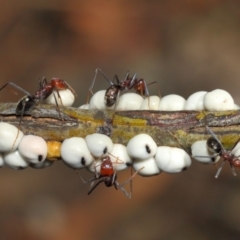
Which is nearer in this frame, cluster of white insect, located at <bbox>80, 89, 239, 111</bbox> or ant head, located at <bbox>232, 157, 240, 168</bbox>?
cluster of white insect, located at <bbox>80, 89, 239, 111</bbox>

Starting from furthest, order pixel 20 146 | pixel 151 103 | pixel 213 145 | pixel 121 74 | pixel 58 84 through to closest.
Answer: pixel 121 74
pixel 58 84
pixel 151 103
pixel 20 146
pixel 213 145

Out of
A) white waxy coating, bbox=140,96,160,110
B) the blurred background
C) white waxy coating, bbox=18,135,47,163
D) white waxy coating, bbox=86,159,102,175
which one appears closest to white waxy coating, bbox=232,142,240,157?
white waxy coating, bbox=140,96,160,110

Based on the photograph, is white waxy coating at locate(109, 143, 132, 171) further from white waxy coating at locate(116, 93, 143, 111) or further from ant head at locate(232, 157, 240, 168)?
ant head at locate(232, 157, 240, 168)

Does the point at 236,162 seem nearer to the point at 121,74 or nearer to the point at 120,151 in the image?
the point at 120,151

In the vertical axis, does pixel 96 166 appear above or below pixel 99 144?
below

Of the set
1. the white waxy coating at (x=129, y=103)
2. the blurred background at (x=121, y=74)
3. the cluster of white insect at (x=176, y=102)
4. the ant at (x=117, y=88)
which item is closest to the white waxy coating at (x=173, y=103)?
the cluster of white insect at (x=176, y=102)

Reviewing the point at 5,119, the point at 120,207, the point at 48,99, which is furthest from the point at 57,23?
the point at 5,119

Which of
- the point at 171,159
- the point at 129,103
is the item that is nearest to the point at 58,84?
the point at 129,103
